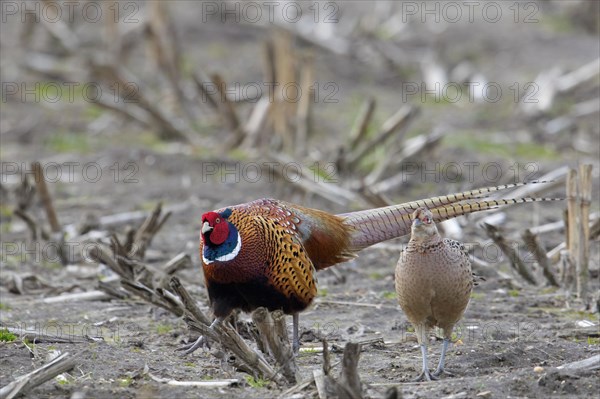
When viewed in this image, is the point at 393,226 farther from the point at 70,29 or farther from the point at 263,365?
the point at 70,29

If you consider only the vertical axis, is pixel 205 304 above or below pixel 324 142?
below

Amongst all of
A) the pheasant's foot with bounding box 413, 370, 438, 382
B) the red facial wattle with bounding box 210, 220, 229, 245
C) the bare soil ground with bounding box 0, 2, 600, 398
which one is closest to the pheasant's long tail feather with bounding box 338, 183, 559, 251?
the bare soil ground with bounding box 0, 2, 600, 398

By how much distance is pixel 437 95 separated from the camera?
13.2 m

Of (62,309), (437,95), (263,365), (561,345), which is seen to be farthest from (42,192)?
(437,95)

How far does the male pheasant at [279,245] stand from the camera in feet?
17.3

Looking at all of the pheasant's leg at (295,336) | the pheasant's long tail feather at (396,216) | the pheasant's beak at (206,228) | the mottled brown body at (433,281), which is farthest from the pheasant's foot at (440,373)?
the pheasant's beak at (206,228)

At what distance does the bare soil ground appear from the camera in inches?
184

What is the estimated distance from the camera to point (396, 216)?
5.86 metres

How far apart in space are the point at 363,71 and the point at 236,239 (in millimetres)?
9317

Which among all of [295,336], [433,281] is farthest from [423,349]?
[295,336]

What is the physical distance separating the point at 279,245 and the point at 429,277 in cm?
88

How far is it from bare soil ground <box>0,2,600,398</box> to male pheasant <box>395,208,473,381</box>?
31 centimetres

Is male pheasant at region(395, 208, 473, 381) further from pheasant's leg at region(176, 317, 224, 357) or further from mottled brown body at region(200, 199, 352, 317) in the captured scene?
pheasant's leg at region(176, 317, 224, 357)

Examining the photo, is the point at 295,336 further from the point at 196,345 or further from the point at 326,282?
the point at 326,282
